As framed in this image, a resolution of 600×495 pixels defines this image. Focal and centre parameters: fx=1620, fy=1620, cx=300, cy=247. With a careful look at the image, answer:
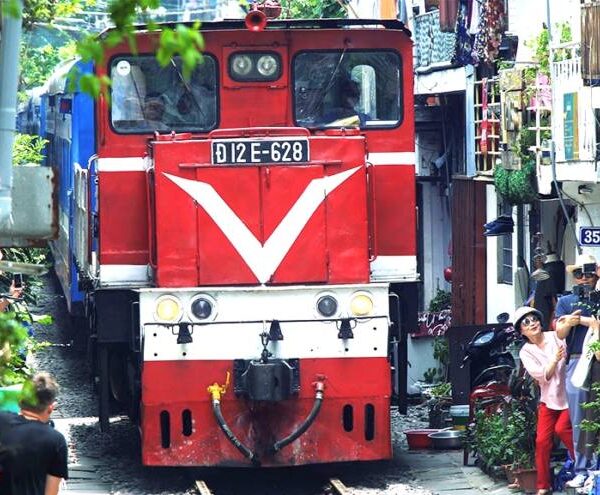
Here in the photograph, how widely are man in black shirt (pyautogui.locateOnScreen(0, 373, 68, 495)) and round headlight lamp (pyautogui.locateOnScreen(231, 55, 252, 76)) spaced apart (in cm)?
586

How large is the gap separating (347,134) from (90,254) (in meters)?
2.44

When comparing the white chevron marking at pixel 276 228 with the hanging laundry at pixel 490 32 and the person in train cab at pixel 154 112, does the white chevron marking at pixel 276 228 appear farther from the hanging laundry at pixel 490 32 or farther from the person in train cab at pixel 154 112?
the hanging laundry at pixel 490 32

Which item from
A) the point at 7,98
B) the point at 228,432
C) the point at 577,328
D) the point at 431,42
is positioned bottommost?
the point at 228,432

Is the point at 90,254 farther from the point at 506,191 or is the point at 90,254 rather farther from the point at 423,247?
the point at 423,247

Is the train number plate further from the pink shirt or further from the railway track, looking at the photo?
the railway track

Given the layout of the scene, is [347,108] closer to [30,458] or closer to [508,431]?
[508,431]

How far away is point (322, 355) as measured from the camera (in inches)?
478

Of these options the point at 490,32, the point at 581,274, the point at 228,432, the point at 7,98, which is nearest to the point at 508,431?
the point at 581,274

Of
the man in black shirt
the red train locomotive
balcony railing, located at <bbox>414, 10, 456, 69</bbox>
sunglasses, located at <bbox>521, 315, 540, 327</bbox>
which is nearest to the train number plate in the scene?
the red train locomotive

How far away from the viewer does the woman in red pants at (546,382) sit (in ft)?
40.4

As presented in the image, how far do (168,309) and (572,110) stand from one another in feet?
18.4

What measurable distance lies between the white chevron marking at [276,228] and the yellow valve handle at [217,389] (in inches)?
33.4

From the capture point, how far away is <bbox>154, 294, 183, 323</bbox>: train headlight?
1207 centimetres

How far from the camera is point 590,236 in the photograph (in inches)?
582
